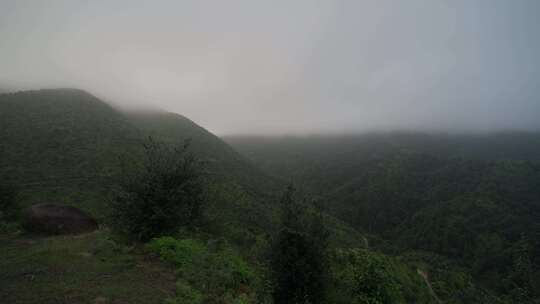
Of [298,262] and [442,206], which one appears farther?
[442,206]

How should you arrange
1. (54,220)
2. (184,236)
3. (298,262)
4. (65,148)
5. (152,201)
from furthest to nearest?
(65,148) → (54,220) → (184,236) → (152,201) → (298,262)

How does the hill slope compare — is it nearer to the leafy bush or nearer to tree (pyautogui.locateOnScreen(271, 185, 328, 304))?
tree (pyautogui.locateOnScreen(271, 185, 328, 304))

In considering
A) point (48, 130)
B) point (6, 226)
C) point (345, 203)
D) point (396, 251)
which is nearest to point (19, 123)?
point (48, 130)

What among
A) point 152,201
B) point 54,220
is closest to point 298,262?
point 152,201

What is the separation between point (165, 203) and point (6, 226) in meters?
6.69

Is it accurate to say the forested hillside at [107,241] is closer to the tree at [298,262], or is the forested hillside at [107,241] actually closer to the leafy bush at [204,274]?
the leafy bush at [204,274]

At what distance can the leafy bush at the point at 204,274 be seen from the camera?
7473 millimetres

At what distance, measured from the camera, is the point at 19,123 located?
1431 inches

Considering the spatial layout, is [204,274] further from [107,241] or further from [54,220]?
[54,220]

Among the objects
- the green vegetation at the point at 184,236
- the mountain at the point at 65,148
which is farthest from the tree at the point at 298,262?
the mountain at the point at 65,148

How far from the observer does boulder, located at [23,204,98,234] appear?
12.3 meters

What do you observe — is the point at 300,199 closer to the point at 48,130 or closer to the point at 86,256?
the point at 86,256

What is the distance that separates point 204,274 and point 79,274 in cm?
315

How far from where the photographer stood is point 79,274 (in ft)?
25.6
